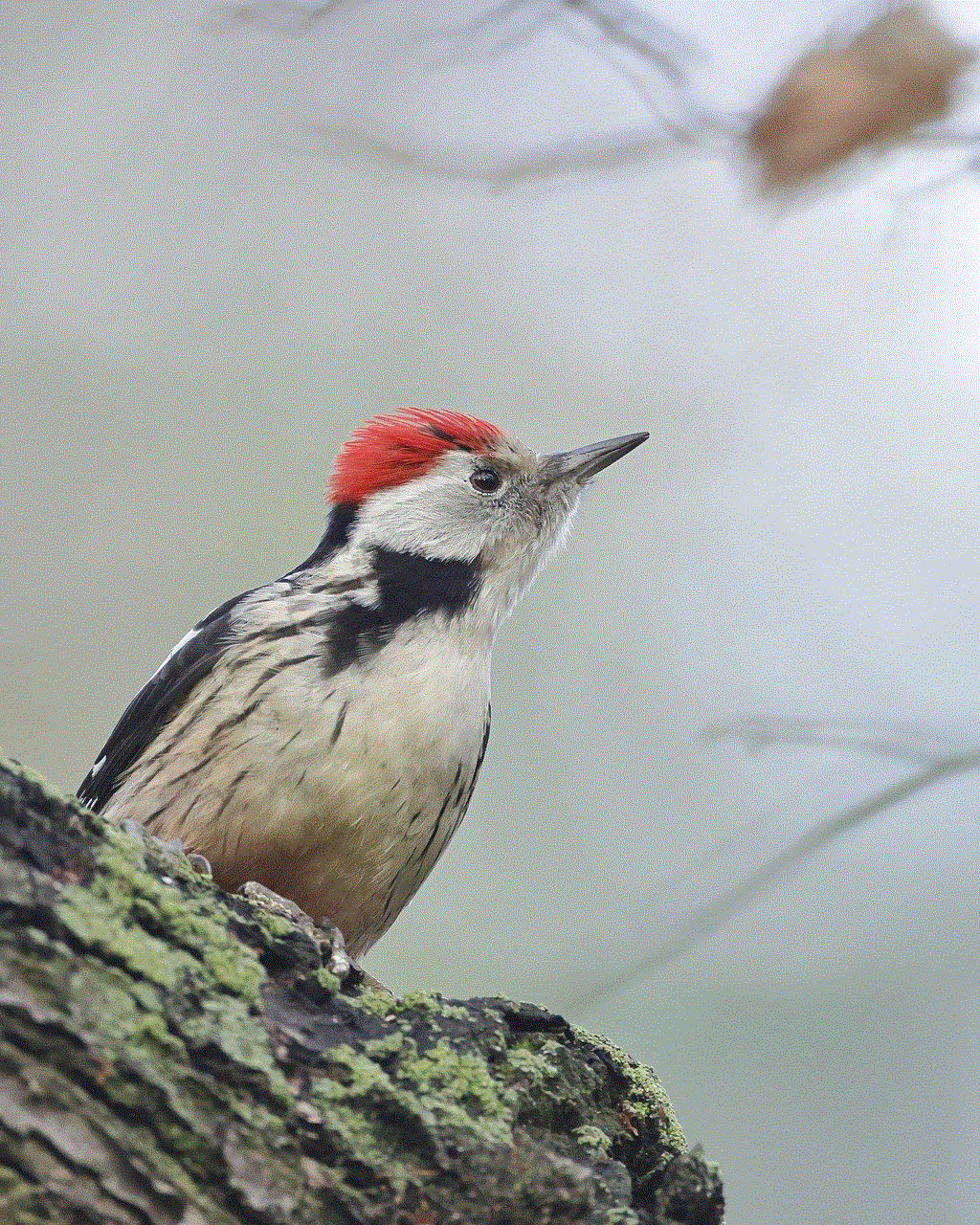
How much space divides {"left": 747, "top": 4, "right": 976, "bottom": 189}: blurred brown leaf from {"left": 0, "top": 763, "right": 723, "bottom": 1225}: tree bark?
228 centimetres

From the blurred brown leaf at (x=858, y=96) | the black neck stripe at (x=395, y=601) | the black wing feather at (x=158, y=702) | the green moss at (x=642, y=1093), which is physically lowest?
the green moss at (x=642, y=1093)

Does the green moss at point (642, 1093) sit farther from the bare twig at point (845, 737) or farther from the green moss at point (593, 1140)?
the bare twig at point (845, 737)

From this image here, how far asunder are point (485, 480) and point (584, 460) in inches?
11.5

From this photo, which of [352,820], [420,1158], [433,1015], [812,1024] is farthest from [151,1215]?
[812,1024]

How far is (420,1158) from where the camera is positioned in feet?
5.22

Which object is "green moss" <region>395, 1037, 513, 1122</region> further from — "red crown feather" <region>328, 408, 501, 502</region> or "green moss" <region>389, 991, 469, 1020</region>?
"red crown feather" <region>328, 408, 501, 502</region>

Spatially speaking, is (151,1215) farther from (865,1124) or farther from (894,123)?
(865,1124)

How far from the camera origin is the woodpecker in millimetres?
2744

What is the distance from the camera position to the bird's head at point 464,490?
11.3ft

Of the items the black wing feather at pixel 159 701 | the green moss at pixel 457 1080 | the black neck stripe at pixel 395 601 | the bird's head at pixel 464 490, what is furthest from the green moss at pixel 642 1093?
the bird's head at pixel 464 490

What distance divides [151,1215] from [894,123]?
111 inches

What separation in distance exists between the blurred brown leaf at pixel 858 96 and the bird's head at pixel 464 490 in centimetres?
82

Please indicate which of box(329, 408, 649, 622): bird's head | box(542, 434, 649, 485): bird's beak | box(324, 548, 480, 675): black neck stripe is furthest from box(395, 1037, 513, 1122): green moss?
box(542, 434, 649, 485): bird's beak

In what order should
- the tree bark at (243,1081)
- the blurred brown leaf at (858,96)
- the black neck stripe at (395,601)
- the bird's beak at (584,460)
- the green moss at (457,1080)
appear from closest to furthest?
the tree bark at (243,1081) < the green moss at (457,1080) < the black neck stripe at (395,601) < the blurred brown leaf at (858,96) < the bird's beak at (584,460)
